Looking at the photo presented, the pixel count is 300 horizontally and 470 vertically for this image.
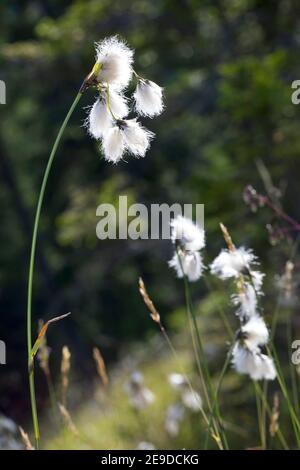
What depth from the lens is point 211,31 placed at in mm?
10805

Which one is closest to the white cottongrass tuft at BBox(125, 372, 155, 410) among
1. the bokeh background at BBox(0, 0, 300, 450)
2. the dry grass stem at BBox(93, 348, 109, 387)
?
the bokeh background at BBox(0, 0, 300, 450)

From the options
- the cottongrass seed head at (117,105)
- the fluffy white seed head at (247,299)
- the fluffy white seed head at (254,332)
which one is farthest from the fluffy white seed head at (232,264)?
the cottongrass seed head at (117,105)

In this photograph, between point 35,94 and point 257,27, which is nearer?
point 257,27

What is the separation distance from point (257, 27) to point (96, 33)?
74.5 inches

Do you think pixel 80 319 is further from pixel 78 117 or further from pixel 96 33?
pixel 96 33

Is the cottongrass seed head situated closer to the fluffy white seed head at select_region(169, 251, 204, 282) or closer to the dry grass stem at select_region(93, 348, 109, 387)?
the fluffy white seed head at select_region(169, 251, 204, 282)

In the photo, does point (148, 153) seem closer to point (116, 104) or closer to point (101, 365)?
point (101, 365)

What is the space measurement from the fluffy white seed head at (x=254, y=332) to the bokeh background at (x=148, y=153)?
74cm

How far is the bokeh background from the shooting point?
7.14 metres

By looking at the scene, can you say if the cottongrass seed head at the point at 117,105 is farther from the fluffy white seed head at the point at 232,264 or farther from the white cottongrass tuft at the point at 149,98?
the fluffy white seed head at the point at 232,264

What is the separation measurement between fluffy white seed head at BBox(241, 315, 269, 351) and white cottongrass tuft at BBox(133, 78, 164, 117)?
77 cm

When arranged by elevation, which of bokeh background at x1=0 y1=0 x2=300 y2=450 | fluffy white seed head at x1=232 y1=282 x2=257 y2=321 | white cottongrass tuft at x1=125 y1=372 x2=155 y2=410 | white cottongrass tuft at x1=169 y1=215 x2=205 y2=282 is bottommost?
white cottongrass tuft at x1=125 y1=372 x2=155 y2=410

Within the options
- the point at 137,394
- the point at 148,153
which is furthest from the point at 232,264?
the point at 148,153
